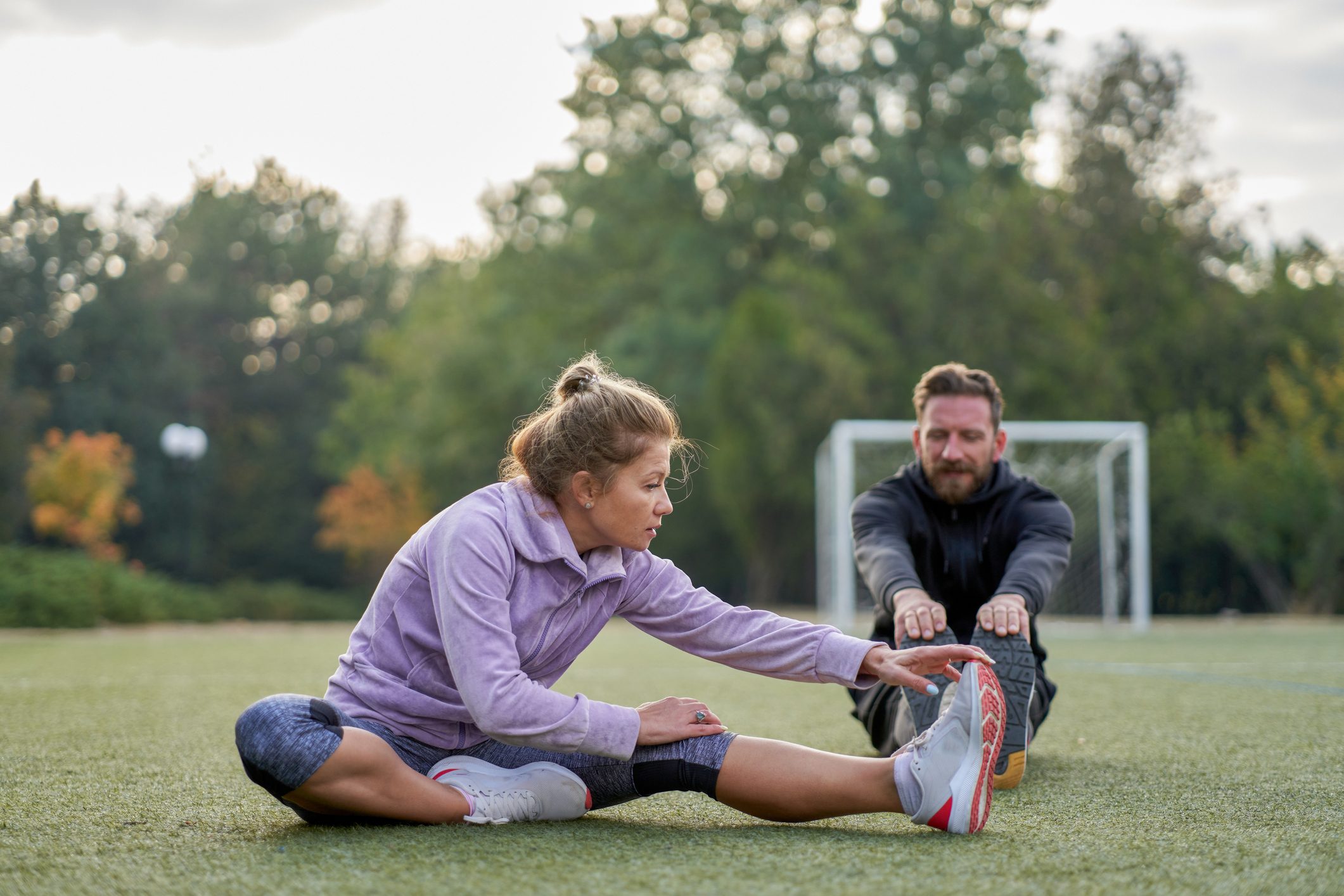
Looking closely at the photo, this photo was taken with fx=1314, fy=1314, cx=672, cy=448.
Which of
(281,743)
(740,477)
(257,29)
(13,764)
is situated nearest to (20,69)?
(257,29)

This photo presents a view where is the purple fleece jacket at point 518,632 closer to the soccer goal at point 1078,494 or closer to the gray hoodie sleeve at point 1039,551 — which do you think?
the gray hoodie sleeve at point 1039,551

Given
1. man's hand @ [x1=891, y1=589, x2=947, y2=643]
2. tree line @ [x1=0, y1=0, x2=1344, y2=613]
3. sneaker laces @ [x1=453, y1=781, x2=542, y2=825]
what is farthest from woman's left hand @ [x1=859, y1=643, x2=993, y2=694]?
tree line @ [x1=0, y1=0, x2=1344, y2=613]

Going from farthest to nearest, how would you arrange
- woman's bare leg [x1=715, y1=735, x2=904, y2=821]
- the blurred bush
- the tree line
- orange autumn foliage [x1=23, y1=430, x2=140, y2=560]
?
orange autumn foliage [x1=23, y1=430, x2=140, y2=560], the tree line, the blurred bush, woman's bare leg [x1=715, y1=735, x2=904, y2=821]

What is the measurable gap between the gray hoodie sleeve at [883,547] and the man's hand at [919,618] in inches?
5.2

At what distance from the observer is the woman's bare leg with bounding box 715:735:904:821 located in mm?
2418

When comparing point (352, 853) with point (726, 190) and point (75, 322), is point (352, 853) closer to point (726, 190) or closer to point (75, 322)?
point (726, 190)

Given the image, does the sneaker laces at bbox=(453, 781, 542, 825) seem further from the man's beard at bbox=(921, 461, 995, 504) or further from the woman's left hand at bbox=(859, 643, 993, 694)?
the man's beard at bbox=(921, 461, 995, 504)

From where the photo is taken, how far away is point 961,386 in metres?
3.81

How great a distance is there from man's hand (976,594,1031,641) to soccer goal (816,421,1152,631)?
31.4 ft

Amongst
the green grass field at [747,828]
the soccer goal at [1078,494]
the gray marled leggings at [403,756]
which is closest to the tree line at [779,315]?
the soccer goal at [1078,494]

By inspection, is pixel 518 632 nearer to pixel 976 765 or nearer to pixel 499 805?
pixel 499 805

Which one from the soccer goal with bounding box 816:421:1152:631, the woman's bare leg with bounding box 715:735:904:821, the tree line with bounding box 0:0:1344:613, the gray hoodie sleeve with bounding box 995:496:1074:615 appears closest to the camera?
the woman's bare leg with bounding box 715:735:904:821

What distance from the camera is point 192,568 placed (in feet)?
93.0

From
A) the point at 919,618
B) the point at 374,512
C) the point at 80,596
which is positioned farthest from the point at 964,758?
the point at 374,512
